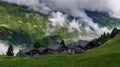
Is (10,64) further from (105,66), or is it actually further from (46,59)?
(105,66)

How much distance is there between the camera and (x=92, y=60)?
81250 millimetres

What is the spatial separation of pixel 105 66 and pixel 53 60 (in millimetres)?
18362

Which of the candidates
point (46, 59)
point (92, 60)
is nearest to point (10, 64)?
A: point (46, 59)

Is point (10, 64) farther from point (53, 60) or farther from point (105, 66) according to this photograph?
point (105, 66)

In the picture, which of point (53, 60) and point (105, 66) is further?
point (53, 60)

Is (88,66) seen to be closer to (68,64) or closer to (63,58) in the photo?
(68,64)

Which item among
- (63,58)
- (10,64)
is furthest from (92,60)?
(10,64)

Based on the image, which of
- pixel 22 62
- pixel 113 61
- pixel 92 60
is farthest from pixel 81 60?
pixel 22 62

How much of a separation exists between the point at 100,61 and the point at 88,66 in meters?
3.88

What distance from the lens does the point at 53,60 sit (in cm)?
8856

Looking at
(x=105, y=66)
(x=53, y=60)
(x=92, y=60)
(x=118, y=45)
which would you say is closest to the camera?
(x=105, y=66)

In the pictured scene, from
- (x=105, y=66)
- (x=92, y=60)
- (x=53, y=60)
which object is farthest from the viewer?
(x=53, y=60)

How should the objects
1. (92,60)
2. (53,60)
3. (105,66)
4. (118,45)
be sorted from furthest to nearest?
1. (118,45)
2. (53,60)
3. (92,60)
4. (105,66)

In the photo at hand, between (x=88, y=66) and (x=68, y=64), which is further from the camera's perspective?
(x=68, y=64)
